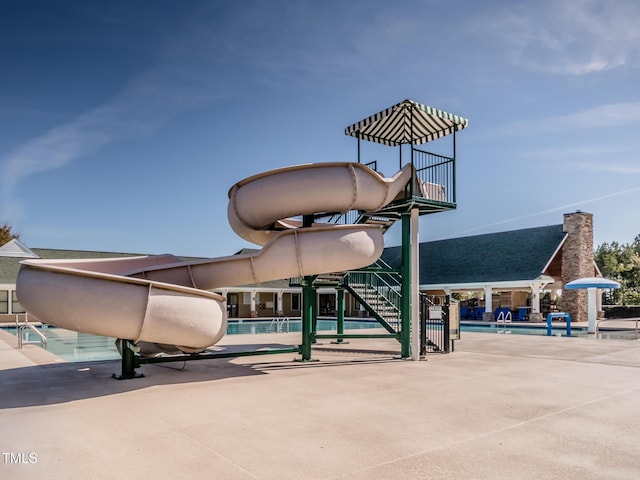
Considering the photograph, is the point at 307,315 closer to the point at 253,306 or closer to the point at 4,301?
the point at 253,306

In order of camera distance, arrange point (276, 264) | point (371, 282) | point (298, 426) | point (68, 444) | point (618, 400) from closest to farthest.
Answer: point (68, 444)
point (298, 426)
point (618, 400)
point (276, 264)
point (371, 282)

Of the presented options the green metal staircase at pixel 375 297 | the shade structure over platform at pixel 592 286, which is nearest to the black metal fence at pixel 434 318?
the green metal staircase at pixel 375 297

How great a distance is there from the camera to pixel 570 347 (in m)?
17.8

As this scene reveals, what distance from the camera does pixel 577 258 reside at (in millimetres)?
34438

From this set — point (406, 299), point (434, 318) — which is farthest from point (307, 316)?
point (434, 318)

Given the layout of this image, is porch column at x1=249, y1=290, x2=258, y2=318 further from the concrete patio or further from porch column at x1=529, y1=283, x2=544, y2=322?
the concrete patio

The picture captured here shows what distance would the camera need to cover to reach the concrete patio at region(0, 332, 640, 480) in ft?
17.3

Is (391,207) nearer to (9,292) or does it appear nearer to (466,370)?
(466,370)

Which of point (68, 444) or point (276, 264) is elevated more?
point (276, 264)

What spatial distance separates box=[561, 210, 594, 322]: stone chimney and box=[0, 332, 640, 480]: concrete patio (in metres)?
24.2

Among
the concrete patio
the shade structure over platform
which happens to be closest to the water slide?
the concrete patio

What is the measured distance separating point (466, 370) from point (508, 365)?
1761 millimetres

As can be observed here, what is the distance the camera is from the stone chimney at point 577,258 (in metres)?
34.6

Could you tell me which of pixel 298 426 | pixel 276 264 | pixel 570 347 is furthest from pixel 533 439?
pixel 570 347
